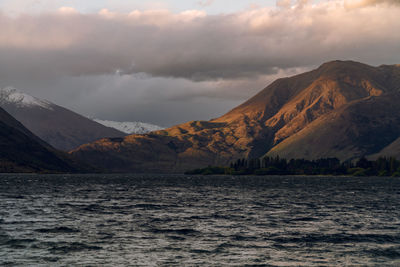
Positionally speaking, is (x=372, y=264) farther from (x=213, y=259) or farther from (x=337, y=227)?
(x=337, y=227)

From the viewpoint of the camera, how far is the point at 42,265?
44344 mm

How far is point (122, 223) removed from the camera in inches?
3022

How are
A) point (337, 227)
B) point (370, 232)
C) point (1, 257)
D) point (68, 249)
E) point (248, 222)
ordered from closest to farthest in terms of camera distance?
point (1, 257) → point (68, 249) → point (370, 232) → point (337, 227) → point (248, 222)

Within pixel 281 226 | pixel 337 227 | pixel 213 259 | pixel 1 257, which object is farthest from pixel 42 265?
pixel 337 227

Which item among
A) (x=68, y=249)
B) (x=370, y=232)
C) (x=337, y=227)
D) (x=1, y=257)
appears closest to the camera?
(x=1, y=257)

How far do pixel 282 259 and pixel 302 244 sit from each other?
10267 millimetres

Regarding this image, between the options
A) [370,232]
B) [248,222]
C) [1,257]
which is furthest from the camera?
[248,222]

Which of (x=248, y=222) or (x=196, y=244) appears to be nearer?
(x=196, y=244)

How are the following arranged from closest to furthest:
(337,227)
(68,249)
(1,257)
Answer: (1,257) → (68,249) → (337,227)

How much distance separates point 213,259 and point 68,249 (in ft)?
57.4

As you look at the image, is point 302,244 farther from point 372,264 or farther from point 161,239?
point 161,239

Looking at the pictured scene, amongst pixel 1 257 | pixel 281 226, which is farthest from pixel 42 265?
pixel 281 226

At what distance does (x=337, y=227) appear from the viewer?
2916 inches

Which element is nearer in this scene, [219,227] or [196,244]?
[196,244]
